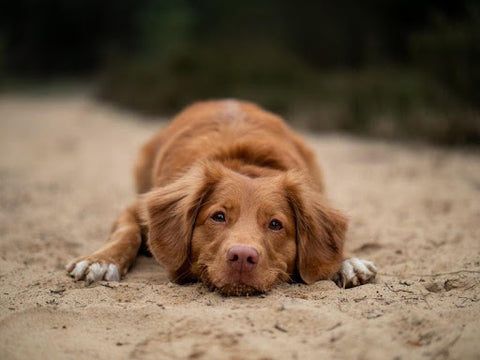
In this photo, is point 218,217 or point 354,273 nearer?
point 218,217

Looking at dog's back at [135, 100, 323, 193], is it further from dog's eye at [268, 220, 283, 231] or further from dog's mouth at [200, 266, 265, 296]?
dog's mouth at [200, 266, 265, 296]

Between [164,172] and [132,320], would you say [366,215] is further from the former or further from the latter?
[132,320]

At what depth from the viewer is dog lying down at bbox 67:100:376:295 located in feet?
11.3

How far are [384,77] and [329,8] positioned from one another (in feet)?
31.1

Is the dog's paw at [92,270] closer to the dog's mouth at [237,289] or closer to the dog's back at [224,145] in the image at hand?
the dog's mouth at [237,289]

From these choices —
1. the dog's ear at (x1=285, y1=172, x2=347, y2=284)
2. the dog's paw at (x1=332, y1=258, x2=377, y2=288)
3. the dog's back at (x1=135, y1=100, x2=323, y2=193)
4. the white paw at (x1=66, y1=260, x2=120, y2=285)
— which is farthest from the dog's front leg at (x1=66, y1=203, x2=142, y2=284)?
the dog's paw at (x1=332, y1=258, x2=377, y2=288)

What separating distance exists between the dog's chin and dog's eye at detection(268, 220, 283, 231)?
0.48m

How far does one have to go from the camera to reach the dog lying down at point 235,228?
11.3 feet

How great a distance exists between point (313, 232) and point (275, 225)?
311mm

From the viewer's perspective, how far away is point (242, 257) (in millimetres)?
3262

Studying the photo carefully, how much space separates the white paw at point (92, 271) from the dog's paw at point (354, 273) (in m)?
1.52

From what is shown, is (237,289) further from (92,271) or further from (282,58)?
(282,58)

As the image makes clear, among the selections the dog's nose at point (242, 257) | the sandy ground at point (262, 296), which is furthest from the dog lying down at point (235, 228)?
the sandy ground at point (262, 296)

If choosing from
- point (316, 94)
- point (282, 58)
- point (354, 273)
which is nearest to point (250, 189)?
point (354, 273)
